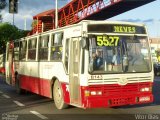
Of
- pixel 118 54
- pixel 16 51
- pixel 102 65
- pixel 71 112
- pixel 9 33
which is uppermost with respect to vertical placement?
pixel 9 33

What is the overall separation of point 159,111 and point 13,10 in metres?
15.6

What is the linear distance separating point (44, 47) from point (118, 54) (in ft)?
13.4

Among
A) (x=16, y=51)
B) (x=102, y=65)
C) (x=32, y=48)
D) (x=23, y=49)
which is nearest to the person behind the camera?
(x=102, y=65)

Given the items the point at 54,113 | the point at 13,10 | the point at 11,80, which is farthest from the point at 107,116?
the point at 13,10

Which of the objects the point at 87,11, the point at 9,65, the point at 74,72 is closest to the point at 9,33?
the point at 87,11

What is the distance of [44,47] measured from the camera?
52.2ft

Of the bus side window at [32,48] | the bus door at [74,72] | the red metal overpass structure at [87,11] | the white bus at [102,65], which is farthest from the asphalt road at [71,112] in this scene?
the red metal overpass structure at [87,11]

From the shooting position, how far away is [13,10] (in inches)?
1062

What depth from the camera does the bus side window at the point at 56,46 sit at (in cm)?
1421

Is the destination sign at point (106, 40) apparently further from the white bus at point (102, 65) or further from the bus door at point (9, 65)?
the bus door at point (9, 65)

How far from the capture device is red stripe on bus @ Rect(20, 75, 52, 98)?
50.6 ft

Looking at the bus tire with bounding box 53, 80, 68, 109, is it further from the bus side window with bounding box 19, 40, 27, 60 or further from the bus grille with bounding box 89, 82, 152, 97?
the bus side window with bounding box 19, 40, 27, 60

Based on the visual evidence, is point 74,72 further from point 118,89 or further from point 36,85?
point 36,85

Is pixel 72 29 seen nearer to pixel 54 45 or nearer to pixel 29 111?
pixel 54 45
